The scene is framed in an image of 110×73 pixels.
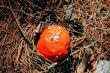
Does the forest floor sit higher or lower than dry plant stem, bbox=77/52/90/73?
higher

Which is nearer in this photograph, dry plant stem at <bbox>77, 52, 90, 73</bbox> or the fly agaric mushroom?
the fly agaric mushroom

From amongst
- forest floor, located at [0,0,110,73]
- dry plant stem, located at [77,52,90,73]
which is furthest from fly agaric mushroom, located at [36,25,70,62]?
dry plant stem, located at [77,52,90,73]

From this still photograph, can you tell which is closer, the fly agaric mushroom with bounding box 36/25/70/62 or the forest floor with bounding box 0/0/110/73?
the fly agaric mushroom with bounding box 36/25/70/62

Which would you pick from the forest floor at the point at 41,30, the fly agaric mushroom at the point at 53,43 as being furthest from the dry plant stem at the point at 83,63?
the fly agaric mushroom at the point at 53,43

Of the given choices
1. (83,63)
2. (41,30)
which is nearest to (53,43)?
(41,30)

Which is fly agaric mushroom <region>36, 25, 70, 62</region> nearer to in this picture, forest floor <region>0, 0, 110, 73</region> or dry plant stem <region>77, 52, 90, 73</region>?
forest floor <region>0, 0, 110, 73</region>

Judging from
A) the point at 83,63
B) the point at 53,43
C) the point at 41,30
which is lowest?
the point at 83,63

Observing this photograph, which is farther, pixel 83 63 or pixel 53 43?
pixel 83 63

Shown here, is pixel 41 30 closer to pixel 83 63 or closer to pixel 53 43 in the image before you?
pixel 53 43

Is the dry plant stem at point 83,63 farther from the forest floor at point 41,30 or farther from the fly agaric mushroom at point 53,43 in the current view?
the fly agaric mushroom at point 53,43
